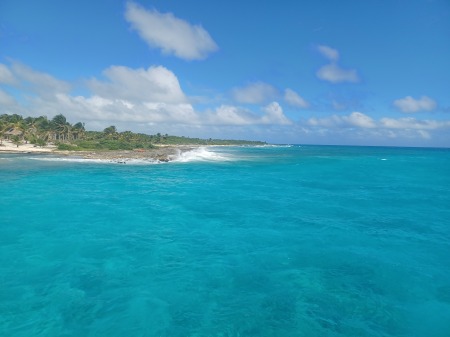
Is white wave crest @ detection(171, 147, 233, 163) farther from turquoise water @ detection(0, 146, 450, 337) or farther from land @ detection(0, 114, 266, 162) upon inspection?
turquoise water @ detection(0, 146, 450, 337)

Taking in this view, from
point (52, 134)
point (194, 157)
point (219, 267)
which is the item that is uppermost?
point (52, 134)

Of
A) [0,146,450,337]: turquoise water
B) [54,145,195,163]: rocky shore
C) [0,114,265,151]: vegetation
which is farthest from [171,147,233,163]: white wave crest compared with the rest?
[0,146,450,337]: turquoise water

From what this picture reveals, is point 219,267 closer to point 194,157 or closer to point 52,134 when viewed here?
point 194,157

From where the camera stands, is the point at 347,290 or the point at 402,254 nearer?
the point at 347,290

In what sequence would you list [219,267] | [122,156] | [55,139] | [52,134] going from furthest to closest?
[55,139], [52,134], [122,156], [219,267]

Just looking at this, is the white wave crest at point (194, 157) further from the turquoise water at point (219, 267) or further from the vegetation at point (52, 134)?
the turquoise water at point (219, 267)

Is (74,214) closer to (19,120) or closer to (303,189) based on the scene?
(303,189)

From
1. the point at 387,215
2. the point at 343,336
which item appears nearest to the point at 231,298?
the point at 343,336

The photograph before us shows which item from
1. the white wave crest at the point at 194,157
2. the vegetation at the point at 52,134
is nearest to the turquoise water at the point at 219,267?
the white wave crest at the point at 194,157

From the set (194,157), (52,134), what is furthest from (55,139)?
(194,157)
